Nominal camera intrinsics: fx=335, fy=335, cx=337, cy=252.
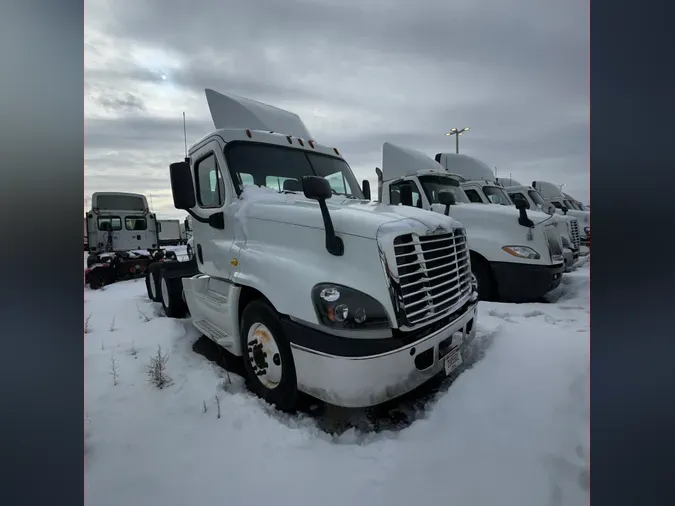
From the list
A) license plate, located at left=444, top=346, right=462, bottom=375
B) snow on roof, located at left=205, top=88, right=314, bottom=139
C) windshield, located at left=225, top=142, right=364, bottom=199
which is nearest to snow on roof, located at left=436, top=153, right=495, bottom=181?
windshield, located at left=225, top=142, right=364, bottom=199

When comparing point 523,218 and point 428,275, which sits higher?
point 523,218

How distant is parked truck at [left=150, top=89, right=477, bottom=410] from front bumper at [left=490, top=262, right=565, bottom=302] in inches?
85.1

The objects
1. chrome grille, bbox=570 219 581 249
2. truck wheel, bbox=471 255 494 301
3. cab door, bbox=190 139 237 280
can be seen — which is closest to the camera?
cab door, bbox=190 139 237 280

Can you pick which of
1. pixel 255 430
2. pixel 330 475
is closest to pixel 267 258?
pixel 255 430

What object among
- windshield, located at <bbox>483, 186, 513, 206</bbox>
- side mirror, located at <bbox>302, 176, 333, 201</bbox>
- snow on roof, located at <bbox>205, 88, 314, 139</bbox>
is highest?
snow on roof, located at <bbox>205, 88, 314, 139</bbox>

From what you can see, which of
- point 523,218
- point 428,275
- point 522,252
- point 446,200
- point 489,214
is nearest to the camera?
point 428,275

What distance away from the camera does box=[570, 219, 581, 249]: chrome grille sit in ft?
23.9

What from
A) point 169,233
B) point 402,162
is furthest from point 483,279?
point 169,233

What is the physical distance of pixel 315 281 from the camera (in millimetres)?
2256

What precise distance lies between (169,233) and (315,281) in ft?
Answer: 30.9

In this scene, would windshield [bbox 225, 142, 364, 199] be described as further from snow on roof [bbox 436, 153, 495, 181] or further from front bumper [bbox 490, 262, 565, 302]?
snow on roof [bbox 436, 153, 495, 181]

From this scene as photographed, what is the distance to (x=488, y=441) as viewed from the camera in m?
1.93

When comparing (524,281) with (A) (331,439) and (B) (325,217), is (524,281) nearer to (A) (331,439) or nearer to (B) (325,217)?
(B) (325,217)

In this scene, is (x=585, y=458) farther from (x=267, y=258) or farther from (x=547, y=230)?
(x=547, y=230)
